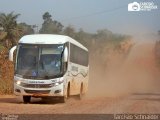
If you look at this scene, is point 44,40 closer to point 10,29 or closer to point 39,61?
point 39,61

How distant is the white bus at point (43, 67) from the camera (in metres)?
24.7

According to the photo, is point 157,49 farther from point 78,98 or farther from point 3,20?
point 78,98

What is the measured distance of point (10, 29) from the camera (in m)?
52.4

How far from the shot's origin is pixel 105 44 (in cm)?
8331

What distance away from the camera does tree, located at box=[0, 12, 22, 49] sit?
5131 centimetres

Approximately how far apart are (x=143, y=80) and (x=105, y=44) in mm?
18719

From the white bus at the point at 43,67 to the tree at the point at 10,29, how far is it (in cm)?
2527

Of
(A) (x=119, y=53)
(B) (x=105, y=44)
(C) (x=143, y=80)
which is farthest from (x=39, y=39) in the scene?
(B) (x=105, y=44)

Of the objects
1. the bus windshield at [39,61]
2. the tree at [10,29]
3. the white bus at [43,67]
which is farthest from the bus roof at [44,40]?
the tree at [10,29]

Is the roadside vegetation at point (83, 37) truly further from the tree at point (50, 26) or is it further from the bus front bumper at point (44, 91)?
the bus front bumper at point (44, 91)

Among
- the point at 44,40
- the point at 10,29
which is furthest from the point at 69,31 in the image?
the point at 44,40

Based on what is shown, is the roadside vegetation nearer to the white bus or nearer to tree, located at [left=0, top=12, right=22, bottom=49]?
tree, located at [left=0, top=12, right=22, bottom=49]

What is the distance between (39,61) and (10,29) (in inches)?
1100

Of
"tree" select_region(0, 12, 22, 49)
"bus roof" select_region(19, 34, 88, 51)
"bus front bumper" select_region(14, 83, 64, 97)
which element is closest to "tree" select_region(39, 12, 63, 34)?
"tree" select_region(0, 12, 22, 49)
